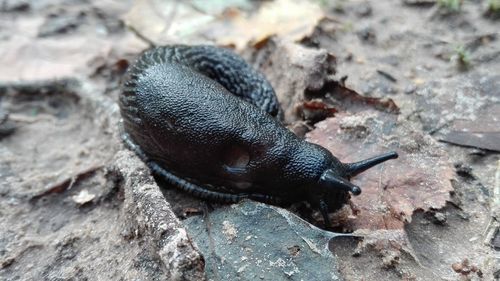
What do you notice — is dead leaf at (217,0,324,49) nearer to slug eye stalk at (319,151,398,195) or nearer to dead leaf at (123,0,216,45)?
dead leaf at (123,0,216,45)

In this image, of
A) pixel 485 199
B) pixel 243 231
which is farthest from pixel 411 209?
pixel 243 231

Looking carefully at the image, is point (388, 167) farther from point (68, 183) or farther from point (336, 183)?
point (68, 183)

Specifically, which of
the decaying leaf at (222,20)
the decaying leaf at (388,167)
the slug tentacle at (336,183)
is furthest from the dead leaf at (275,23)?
the slug tentacle at (336,183)

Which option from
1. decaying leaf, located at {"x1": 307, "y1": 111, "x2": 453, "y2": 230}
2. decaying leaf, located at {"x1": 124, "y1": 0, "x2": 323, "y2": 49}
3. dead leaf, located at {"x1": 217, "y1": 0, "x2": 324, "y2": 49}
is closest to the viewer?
decaying leaf, located at {"x1": 307, "y1": 111, "x2": 453, "y2": 230}

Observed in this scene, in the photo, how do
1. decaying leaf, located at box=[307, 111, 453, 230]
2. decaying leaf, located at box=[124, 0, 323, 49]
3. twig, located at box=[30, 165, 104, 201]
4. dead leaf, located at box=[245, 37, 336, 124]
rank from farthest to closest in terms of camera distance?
decaying leaf, located at box=[124, 0, 323, 49], dead leaf, located at box=[245, 37, 336, 124], twig, located at box=[30, 165, 104, 201], decaying leaf, located at box=[307, 111, 453, 230]

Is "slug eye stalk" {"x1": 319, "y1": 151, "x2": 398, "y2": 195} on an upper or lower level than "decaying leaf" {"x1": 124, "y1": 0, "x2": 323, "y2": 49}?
upper

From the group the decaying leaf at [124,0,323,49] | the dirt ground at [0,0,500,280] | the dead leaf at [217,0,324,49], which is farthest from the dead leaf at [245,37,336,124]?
the decaying leaf at [124,0,323,49]

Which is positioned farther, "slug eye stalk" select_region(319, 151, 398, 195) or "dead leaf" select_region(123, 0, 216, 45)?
"dead leaf" select_region(123, 0, 216, 45)
